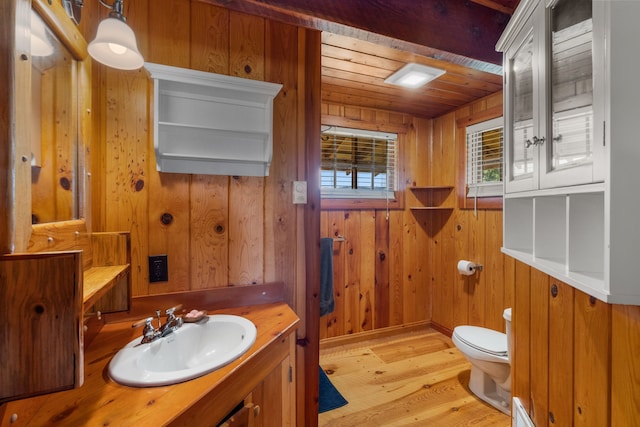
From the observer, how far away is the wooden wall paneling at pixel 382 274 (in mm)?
2891

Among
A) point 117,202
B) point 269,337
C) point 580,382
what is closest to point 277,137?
point 117,202

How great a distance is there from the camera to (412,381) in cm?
222

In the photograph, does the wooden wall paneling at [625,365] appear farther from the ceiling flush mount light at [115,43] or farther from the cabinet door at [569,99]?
the ceiling flush mount light at [115,43]

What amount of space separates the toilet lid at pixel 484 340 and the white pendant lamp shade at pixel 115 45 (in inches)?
97.8

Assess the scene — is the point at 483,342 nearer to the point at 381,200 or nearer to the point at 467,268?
the point at 467,268

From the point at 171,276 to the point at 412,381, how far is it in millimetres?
1951

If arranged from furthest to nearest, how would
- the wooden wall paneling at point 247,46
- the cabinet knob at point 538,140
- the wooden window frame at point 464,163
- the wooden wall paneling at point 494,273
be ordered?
the wooden window frame at point 464,163
the wooden wall paneling at point 494,273
the wooden wall paneling at point 247,46
the cabinet knob at point 538,140

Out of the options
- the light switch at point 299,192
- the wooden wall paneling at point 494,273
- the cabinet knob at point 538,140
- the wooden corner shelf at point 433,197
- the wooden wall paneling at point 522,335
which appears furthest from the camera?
the wooden corner shelf at point 433,197

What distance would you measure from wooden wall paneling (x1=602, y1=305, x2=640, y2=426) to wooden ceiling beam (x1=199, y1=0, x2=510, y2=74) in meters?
1.39

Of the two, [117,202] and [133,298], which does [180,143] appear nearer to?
[117,202]

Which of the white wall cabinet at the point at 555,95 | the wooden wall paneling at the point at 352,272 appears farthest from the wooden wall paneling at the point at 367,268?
the white wall cabinet at the point at 555,95

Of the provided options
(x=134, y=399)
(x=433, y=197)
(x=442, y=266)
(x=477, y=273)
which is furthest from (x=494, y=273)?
(x=134, y=399)

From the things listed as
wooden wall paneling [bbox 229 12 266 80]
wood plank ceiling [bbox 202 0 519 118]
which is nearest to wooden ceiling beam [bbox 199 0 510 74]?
wood plank ceiling [bbox 202 0 519 118]

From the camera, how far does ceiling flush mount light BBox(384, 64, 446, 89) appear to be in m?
2.00
